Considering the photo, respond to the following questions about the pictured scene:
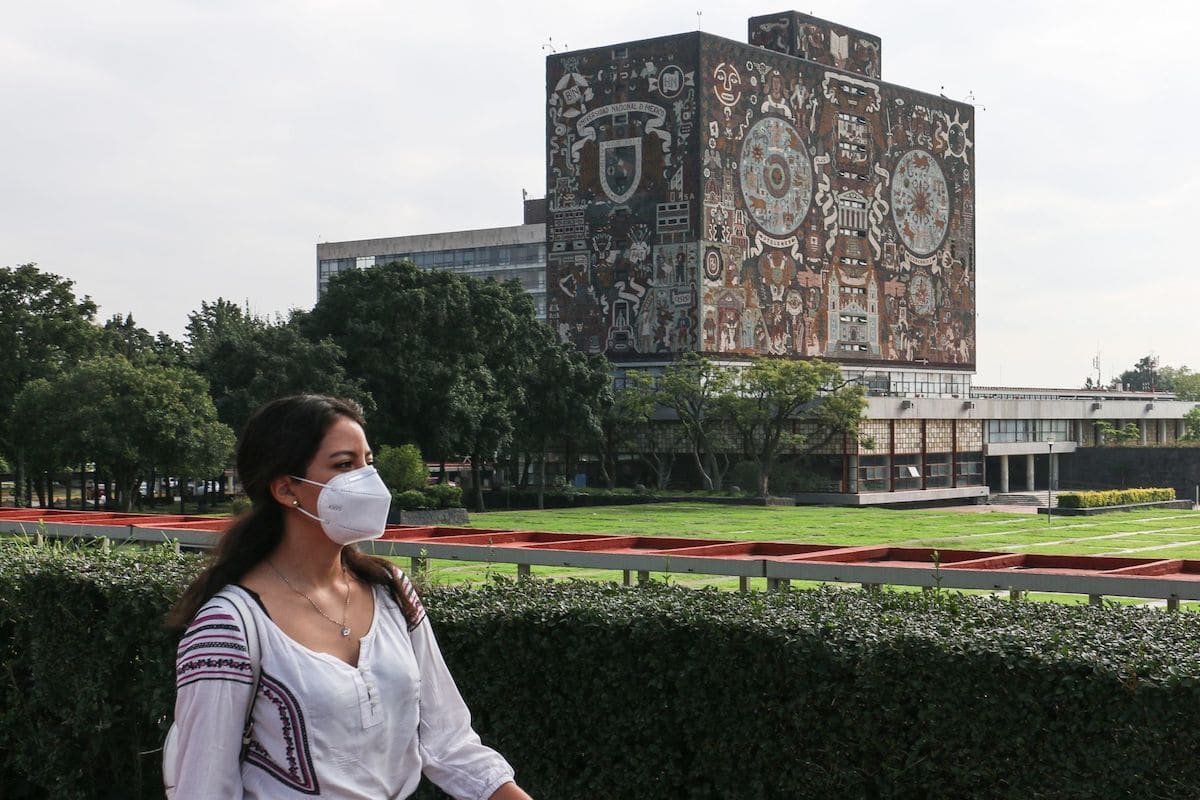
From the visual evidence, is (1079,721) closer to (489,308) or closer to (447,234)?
(489,308)

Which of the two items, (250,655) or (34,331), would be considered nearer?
(250,655)

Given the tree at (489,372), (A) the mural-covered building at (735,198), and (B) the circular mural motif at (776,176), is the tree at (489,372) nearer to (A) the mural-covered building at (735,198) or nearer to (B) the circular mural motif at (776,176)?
(A) the mural-covered building at (735,198)

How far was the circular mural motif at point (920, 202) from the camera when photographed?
6238 centimetres

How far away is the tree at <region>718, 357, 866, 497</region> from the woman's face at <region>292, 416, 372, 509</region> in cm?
4494

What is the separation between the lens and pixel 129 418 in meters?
37.4

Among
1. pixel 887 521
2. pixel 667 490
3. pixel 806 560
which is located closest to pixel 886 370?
pixel 667 490

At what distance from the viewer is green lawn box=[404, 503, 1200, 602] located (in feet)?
99.7

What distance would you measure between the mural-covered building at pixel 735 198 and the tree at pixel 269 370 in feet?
54.8

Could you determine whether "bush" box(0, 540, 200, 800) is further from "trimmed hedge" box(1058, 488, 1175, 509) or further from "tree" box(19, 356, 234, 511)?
"trimmed hedge" box(1058, 488, 1175, 509)

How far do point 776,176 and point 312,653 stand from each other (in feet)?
180

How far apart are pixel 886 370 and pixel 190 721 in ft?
197

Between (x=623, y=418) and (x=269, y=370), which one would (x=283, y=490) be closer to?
(x=269, y=370)

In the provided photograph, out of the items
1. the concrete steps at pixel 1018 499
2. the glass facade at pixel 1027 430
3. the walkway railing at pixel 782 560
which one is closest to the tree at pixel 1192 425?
the glass facade at pixel 1027 430

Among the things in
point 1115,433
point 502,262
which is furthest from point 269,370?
point 502,262
